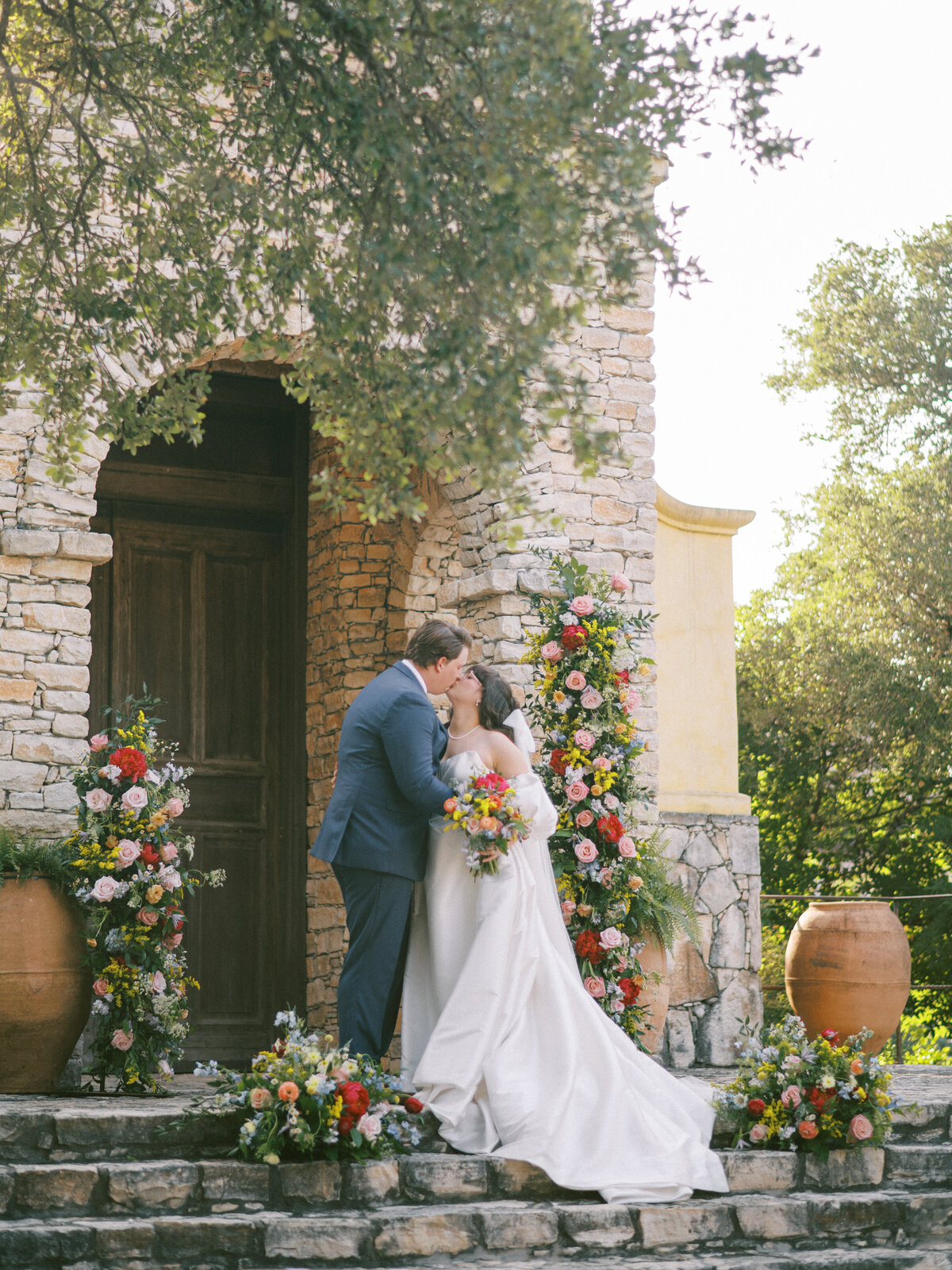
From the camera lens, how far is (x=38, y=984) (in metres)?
5.65

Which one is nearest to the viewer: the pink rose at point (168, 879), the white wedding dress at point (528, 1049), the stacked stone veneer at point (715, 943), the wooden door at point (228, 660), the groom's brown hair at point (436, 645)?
the white wedding dress at point (528, 1049)

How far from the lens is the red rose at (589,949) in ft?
21.3

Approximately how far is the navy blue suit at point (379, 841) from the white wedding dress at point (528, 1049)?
13 cm

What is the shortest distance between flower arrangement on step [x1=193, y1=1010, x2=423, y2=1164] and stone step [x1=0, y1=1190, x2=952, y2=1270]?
0.68 ft

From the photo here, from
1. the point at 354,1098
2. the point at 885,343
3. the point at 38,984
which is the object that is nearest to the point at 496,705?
the point at 354,1098

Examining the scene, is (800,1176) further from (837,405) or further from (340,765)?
(837,405)

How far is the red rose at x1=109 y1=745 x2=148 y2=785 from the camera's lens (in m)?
6.02

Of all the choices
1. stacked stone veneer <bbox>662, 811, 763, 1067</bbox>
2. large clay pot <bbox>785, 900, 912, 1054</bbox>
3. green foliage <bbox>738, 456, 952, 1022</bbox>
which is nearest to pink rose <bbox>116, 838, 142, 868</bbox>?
stacked stone veneer <bbox>662, 811, 763, 1067</bbox>

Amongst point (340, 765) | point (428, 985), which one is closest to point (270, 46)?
point (340, 765)

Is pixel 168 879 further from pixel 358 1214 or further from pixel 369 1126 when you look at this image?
pixel 358 1214

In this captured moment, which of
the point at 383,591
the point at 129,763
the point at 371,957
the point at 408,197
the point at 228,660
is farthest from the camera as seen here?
the point at 383,591

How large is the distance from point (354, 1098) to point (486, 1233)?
22.6 inches

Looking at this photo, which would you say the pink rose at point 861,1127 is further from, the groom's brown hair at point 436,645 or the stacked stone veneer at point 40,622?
the stacked stone veneer at point 40,622

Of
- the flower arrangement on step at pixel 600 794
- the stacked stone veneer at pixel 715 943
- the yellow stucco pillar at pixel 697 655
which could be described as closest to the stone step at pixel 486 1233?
the flower arrangement on step at pixel 600 794
